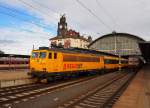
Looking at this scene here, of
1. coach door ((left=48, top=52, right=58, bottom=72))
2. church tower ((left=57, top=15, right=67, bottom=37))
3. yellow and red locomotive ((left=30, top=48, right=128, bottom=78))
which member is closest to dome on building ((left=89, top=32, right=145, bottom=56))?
church tower ((left=57, top=15, right=67, bottom=37))

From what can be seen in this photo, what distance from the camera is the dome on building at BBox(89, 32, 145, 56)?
301 ft

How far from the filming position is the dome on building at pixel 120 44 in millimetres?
91875

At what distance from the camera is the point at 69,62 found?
28125 mm

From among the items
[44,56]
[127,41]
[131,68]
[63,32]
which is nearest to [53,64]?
[44,56]

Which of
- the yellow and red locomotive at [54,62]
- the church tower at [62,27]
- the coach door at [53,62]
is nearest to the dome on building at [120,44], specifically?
the church tower at [62,27]

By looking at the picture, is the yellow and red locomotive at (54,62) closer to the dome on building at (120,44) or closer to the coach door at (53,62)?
the coach door at (53,62)

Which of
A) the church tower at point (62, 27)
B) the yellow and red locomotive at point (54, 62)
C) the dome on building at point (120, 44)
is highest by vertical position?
the church tower at point (62, 27)

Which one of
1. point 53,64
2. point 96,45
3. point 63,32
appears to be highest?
point 63,32

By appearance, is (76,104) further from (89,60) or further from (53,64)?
(89,60)

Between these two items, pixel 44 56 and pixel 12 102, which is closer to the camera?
pixel 12 102

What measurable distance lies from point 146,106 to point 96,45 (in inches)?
3543

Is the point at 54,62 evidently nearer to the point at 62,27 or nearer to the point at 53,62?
the point at 53,62

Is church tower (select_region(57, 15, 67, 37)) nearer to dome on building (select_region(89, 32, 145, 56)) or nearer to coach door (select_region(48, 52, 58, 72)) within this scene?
dome on building (select_region(89, 32, 145, 56))

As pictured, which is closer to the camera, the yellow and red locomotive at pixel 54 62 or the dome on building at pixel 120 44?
the yellow and red locomotive at pixel 54 62
